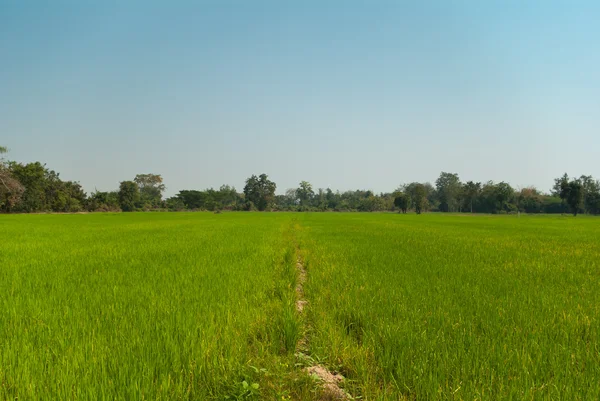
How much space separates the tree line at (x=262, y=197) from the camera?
48.7 metres

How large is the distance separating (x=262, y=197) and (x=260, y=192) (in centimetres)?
179

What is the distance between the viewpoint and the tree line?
1919 inches

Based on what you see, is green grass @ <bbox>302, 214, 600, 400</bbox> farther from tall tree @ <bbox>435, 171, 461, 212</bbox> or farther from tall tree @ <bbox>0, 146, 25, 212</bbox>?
tall tree @ <bbox>435, 171, 461, 212</bbox>

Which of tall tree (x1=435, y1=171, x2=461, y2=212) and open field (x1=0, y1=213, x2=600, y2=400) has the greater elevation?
tall tree (x1=435, y1=171, x2=461, y2=212)

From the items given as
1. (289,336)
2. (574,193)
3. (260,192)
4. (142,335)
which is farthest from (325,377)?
(260,192)

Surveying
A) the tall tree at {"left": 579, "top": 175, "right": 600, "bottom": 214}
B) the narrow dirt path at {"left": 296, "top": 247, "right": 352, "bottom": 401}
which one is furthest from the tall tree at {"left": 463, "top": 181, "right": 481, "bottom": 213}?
the narrow dirt path at {"left": 296, "top": 247, "right": 352, "bottom": 401}

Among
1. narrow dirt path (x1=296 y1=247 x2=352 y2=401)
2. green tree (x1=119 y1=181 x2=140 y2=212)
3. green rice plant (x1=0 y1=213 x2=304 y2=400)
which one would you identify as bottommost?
narrow dirt path (x1=296 y1=247 x2=352 y2=401)

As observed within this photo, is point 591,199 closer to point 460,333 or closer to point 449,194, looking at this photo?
point 449,194

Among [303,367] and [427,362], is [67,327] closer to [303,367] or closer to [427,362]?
[303,367]

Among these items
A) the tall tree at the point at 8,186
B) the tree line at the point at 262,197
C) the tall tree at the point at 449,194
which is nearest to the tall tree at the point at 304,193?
the tree line at the point at 262,197

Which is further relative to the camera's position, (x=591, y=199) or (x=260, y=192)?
(x=260, y=192)

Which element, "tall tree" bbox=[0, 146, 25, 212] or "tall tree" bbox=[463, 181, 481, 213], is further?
"tall tree" bbox=[463, 181, 481, 213]

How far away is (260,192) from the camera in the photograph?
87500 mm

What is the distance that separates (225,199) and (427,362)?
317 feet
